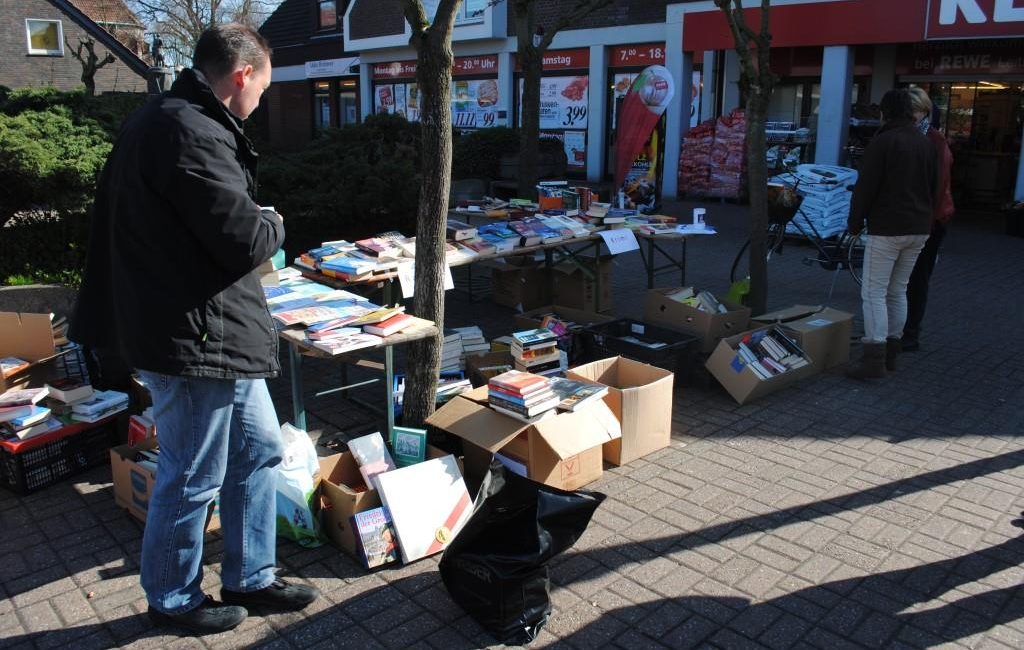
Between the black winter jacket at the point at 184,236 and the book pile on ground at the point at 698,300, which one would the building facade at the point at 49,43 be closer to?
the book pile on ground at the point at 698,300

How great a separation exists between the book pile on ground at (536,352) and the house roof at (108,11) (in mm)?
32764

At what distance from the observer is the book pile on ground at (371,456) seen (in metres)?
3.87

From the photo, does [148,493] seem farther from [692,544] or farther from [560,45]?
[560,45]

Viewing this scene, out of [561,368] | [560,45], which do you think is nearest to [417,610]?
[561,368]

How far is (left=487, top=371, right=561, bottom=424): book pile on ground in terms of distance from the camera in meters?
3.97

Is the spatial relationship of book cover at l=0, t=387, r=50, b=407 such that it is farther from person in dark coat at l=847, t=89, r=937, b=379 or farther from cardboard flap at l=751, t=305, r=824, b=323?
person in dark coat at l=847, t=89, r=937, b=379

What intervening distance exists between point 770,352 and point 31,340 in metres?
4.58

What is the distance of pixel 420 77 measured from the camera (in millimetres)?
4113

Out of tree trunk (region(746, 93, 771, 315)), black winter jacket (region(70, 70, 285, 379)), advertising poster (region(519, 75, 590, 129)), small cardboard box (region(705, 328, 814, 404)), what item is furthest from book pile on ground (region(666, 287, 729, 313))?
advertising poster (region(519, 75, 590, 129))

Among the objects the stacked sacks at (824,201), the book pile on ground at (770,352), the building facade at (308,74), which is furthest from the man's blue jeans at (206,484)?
the building facade at (308,74)

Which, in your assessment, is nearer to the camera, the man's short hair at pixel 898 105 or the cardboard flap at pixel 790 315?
the man's short hair at pixel 898 105

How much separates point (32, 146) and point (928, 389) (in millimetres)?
6971

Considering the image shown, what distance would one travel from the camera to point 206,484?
9.31 ft

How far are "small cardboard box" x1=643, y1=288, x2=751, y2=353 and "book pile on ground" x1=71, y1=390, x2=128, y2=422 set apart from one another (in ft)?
11.8
